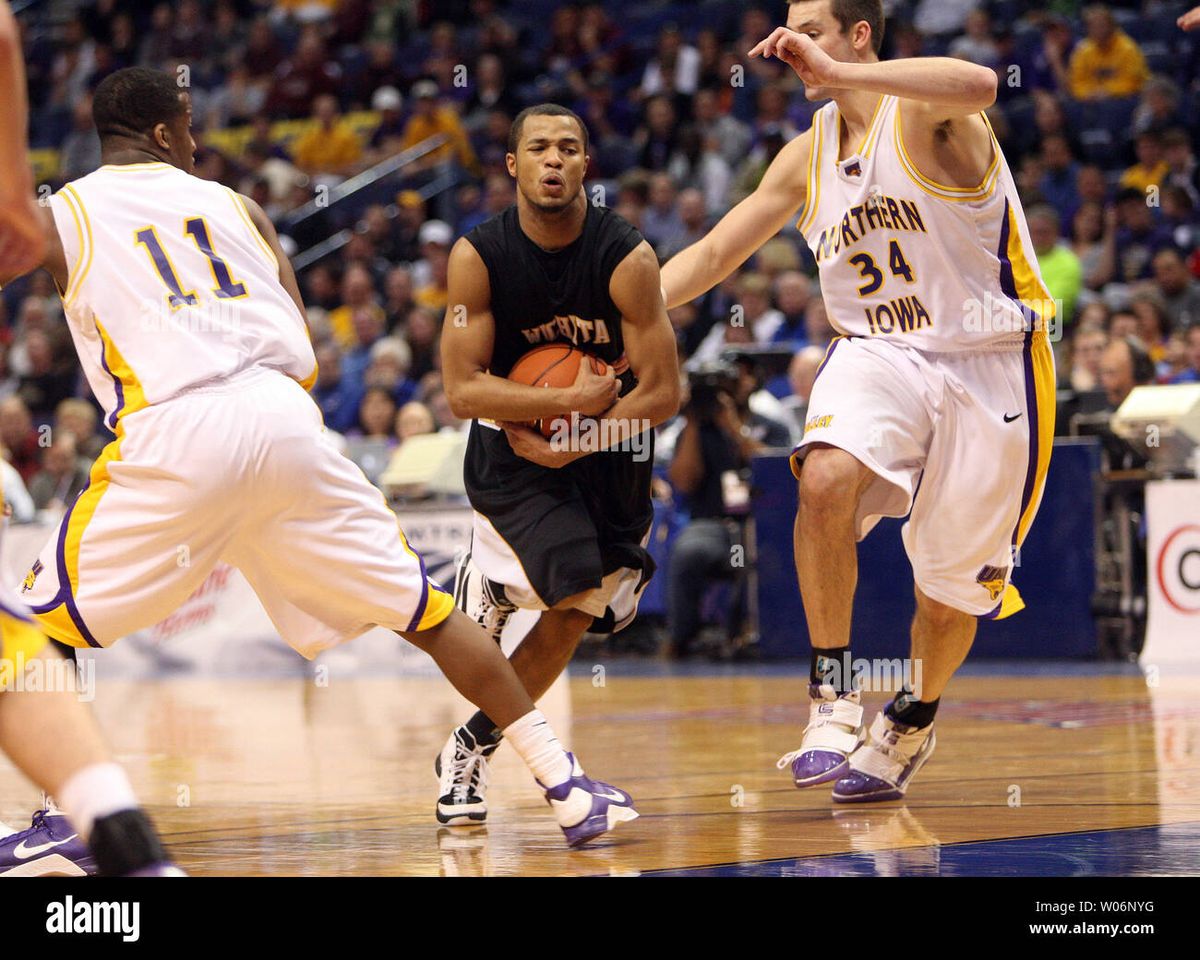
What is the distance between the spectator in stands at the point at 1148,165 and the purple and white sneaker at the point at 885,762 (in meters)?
7.29

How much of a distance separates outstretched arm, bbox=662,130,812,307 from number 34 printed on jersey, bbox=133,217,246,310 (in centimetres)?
154

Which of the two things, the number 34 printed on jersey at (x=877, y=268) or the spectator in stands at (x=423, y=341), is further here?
the spectator in stands at (x=423, y=341)

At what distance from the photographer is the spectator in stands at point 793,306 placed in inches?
432

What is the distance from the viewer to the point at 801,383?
31.4 feet

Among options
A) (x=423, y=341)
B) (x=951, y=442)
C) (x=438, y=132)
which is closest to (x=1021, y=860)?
(x=951, y=442)

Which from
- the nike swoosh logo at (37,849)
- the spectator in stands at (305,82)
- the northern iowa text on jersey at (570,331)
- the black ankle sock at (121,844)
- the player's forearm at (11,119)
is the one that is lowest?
the nike swoosh logo at (37,849)

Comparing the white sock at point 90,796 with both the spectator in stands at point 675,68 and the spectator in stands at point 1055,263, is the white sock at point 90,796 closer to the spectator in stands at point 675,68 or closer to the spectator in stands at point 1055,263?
the spectator in stands at point 1055,263

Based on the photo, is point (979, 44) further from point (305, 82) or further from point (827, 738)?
point (827, 738)

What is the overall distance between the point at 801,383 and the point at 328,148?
7.75m

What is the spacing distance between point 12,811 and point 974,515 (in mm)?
2750

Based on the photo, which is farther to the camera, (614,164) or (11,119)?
(614,164)

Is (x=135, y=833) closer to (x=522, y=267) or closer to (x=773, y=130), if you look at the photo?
(x=522, y=267)

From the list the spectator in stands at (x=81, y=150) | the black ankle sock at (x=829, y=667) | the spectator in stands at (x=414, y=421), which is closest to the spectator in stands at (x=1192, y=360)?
the spectator in stands at (x=414, y=421)

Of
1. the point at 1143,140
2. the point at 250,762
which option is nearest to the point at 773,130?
the point at 1143,140
